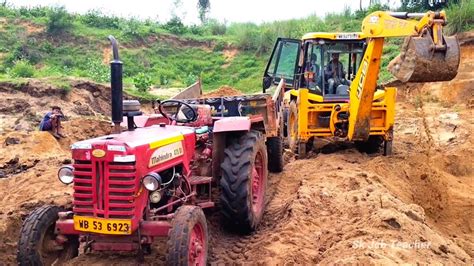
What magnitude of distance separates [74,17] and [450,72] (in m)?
26.8

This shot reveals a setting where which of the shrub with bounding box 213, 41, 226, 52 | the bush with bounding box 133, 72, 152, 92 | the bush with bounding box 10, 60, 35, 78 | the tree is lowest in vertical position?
the bush with bounding box 133, 72, 152, 92

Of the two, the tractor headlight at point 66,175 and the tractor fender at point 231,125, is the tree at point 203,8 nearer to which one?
the tractor fender at point 231,125

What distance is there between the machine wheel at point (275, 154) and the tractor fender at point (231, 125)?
2431mm

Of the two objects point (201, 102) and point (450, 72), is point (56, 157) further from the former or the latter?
point (450, 72)

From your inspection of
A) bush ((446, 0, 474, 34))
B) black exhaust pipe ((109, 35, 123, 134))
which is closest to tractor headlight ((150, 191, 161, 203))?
black exhaust pipe ((109, 35, 123, 134))

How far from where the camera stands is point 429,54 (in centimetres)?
708

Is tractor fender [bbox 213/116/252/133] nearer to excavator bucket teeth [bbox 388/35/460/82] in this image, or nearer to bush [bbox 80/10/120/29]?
excavator bucket teeth [bbox 388/35/460/82]

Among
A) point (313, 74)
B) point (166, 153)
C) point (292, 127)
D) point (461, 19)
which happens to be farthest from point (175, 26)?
point (166, 153)

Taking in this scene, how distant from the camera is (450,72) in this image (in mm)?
7191

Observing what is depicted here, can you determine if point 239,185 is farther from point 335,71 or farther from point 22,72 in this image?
point 22,72

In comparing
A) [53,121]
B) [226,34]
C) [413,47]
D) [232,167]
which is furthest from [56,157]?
[226,34]

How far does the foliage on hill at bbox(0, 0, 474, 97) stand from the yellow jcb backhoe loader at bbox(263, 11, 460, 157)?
36.3 feet

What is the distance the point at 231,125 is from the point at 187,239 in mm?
2146

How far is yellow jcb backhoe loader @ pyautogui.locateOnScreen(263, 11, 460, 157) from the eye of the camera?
717cm
